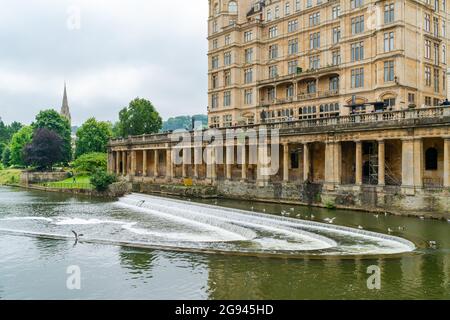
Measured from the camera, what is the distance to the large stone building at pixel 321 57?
47.9 meters

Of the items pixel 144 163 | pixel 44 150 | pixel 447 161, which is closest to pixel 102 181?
pixel 144 163

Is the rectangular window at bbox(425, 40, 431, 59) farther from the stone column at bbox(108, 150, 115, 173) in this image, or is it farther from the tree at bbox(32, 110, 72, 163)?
the tree at bbox(32, 110, 72, 163)

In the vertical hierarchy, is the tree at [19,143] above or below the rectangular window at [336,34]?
below

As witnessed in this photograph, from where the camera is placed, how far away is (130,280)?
18.6 meters

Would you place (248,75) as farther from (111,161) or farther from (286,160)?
(111,161)

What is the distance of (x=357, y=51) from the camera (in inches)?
2053

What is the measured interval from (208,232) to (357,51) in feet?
112

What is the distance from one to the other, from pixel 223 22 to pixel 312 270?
196ft

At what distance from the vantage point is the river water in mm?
17188

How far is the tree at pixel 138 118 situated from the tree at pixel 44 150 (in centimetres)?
1487

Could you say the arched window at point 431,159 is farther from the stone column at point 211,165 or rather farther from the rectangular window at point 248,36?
the rectangular window at point 248,36

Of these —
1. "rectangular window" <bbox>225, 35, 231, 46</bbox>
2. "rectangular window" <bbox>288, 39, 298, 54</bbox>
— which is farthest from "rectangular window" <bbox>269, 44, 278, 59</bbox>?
"rectangular window" <bbox>225, 35, 231, 46</bbox>

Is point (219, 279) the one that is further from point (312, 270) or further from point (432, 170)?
point (432, 170)

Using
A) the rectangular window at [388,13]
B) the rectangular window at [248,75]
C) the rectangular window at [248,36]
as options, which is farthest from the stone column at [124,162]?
the rectangular window at [388,13]
